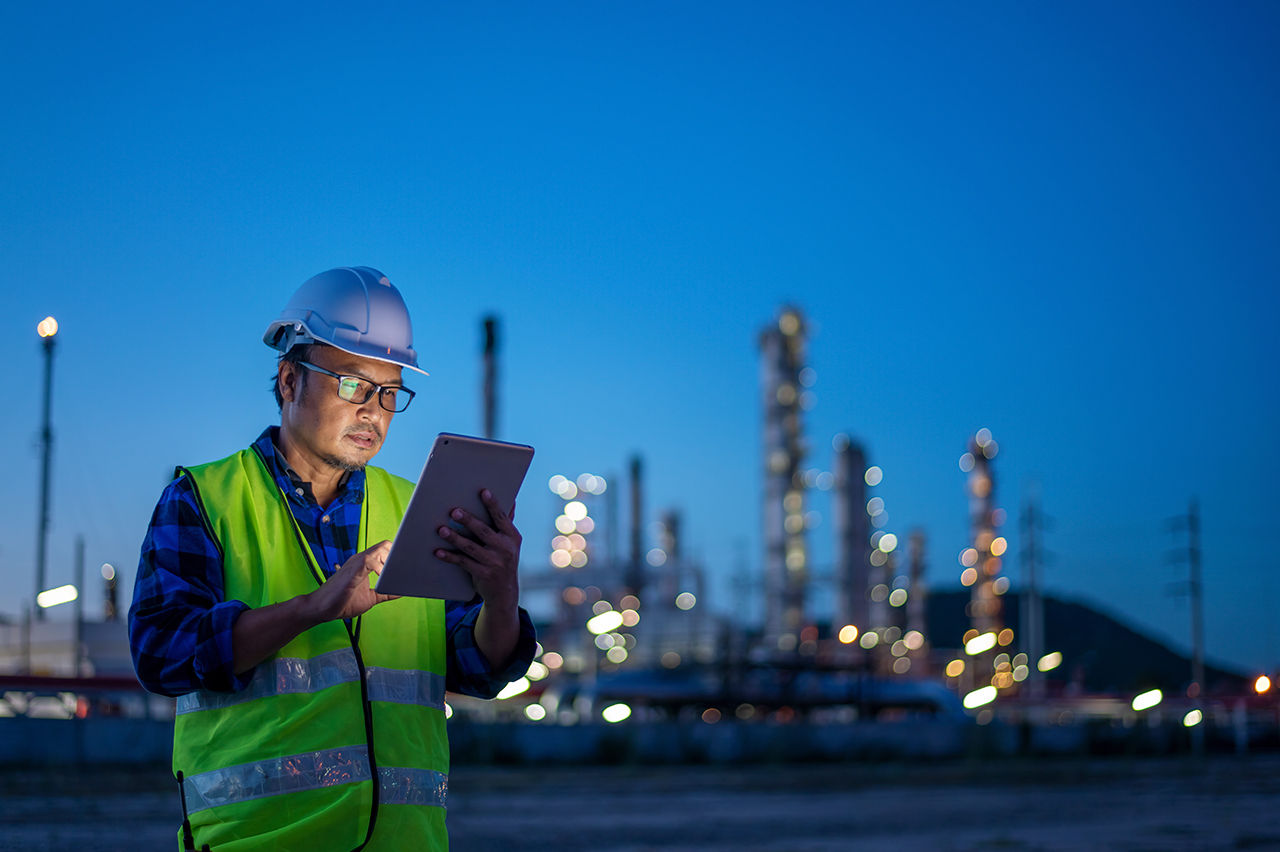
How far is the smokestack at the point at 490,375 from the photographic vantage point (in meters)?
43.2

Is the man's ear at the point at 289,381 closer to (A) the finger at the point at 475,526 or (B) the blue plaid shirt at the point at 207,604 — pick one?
(B) the blue plaid shirt at the point at 207,604

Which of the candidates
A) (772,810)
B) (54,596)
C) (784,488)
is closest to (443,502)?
(772,810)

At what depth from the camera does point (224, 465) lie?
2.78 metres

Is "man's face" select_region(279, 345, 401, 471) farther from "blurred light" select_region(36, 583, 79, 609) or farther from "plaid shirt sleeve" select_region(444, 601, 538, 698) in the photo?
"blurred light" select_region(36, 583, 79, 609)

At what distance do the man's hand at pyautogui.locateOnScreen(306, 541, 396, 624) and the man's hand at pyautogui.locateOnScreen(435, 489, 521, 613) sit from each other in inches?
4.9

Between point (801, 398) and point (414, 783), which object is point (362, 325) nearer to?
point (414, 783)

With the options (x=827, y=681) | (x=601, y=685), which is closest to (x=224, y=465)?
(x=601, y=685)

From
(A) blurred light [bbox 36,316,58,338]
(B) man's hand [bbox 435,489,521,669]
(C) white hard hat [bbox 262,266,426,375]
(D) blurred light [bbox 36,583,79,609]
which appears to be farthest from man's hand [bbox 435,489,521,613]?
(D) blurred light [bbox 36,583,79,609]

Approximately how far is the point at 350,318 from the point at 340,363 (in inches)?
4.0

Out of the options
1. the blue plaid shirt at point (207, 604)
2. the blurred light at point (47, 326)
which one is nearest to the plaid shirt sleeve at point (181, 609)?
the blue plaid shirt at point (207, 604)

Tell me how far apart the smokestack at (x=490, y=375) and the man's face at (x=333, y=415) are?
130 feet

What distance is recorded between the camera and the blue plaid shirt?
8.04 feet

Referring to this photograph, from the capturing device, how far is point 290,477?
9.33ft

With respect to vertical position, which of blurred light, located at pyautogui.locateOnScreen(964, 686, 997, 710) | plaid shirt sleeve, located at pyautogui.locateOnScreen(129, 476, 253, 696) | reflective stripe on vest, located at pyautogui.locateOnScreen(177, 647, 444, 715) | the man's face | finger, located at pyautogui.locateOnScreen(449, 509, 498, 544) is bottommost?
blurred light, located at pyautogui.locateOnScreen(964, 686, 997, 710)
